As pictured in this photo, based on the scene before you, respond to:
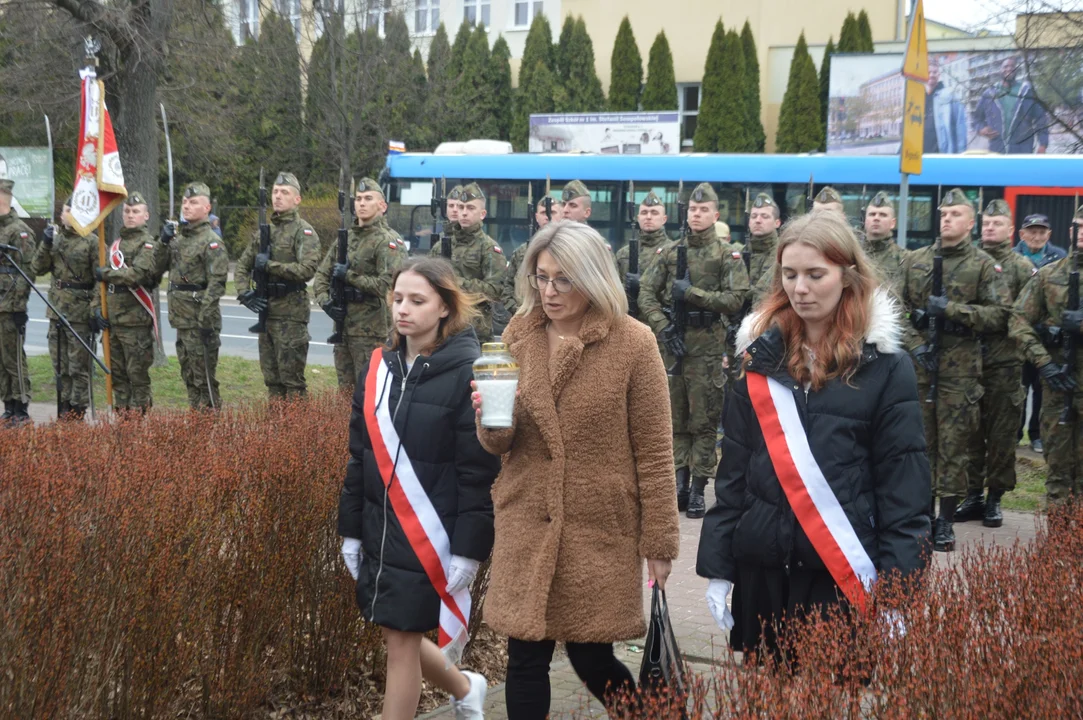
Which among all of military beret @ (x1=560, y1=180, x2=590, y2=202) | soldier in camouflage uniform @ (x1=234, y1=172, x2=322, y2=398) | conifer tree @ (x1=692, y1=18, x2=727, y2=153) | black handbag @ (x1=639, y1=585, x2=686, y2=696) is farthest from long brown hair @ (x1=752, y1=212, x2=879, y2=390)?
conifer tree @ (x1=692, y1=18, x2=727, y2=153)

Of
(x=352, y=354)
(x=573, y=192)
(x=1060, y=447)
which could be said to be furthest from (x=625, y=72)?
(x=1060, y=447)

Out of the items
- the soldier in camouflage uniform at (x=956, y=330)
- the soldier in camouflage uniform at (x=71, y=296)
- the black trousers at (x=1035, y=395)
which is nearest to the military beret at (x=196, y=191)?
the soldier in camouflage uniform at (x=71, y=296)

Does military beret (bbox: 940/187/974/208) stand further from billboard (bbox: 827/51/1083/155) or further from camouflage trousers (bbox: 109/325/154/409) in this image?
billboard (bbox: 827/51/1083/155)

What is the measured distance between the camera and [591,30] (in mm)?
41594

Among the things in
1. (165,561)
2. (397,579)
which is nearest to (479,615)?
(397,579)

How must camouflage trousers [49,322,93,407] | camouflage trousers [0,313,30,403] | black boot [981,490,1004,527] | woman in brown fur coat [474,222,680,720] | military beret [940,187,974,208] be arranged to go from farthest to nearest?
camouflage trousers [0,313,30,403] < camouflage trousers [49,322,93,407] < black boot [981,490,1004,527] < military beret [940,187,974,208] < woman in brown fur coat [474,222,680,720]

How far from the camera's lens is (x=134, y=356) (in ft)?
36.2

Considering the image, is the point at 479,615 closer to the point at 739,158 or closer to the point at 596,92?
the point at 739,158

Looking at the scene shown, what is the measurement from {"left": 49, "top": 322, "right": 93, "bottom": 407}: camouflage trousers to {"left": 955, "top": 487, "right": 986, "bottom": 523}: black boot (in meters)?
7.78

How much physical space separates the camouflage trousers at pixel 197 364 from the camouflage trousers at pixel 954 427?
606cm

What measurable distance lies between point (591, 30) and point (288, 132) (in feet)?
39.8

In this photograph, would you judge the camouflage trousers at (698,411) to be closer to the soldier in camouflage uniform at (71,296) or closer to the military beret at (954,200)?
the military beret at (954,200)

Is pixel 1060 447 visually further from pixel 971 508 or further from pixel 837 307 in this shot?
pixel 837 307

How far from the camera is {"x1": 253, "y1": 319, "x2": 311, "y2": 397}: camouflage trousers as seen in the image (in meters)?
10.7
